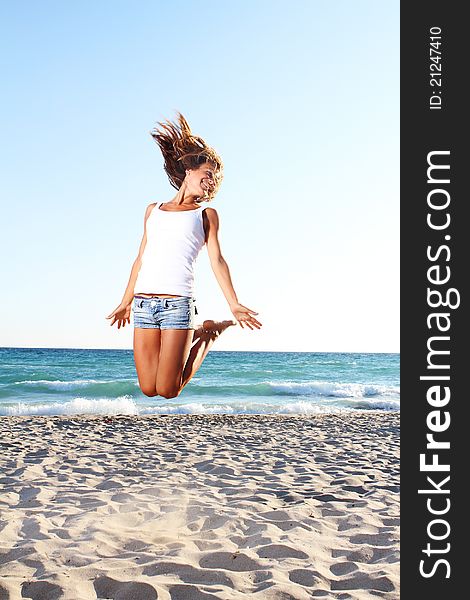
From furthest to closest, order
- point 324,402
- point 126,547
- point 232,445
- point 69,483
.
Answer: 1. point 324,402
2. point 232,445
3. point 69,483
4. point 126,547

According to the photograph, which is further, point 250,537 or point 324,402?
point 324,402

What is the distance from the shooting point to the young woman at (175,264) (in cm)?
256

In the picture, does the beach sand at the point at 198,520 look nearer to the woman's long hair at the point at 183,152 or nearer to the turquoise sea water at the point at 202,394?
the woman's long hair at the point at 183,152

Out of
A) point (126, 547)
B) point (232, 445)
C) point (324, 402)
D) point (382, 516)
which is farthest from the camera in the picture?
point (324, 402)

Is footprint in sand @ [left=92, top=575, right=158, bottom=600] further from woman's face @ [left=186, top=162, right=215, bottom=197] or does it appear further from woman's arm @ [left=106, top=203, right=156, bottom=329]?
woman's face @ [left=186, top=162, right=215, bottom=197]

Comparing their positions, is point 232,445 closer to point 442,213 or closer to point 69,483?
point 69,483

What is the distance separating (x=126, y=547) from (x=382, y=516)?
2300 millimetres

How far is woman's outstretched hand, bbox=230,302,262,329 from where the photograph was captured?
2.54 m

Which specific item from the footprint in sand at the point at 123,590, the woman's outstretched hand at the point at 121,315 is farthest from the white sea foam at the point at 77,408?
the woman's outstretched hand at the point at 121,315

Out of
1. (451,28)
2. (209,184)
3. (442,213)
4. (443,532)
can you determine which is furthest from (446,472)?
(451,28)

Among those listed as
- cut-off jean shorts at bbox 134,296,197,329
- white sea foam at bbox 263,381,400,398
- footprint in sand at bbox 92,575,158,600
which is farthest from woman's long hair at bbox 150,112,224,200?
white sea foam at bbox 263,381,400,398

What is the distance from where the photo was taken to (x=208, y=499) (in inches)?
253

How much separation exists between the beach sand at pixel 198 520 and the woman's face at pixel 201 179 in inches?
109

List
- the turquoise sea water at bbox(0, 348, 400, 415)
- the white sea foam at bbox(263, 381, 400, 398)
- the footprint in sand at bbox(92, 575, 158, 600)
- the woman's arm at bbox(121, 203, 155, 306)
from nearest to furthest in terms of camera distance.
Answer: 1. the woman's arm at bbox(121, 203, 155, 306)
2. the footprint in sand at bbox(92, 575, 158, 600)
3. the turquoise sea water at bbox(0, 348, 400, 415)
4. the white sea foam at bbox(263, 381, 400, 398)
